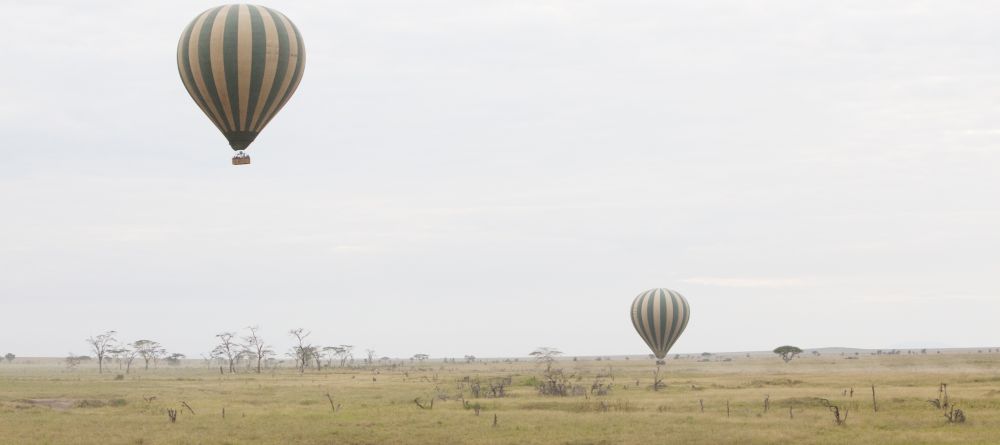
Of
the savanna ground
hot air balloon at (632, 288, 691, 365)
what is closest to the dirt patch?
the savanna ground

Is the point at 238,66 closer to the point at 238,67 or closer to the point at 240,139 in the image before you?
the point at 238,67

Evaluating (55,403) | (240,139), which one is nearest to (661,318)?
(55,403)

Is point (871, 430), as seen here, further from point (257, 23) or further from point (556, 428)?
point (257, 23)

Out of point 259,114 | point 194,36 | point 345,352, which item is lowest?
point 345,352

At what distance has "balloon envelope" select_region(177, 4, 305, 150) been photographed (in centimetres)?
3734

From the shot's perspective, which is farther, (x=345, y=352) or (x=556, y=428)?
(x=345, y=352)

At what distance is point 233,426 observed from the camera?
42.2 m

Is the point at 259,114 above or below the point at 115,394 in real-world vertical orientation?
above

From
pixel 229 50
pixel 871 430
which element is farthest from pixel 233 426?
pixel 871 430

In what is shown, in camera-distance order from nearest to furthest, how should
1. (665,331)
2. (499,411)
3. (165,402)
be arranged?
(499,411)
(165,402)
(665,331)

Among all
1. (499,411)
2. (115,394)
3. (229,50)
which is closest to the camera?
(229,50)

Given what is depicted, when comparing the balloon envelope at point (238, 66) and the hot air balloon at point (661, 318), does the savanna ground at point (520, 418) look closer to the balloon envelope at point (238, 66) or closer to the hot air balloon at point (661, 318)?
A: the balloon envelope at point (238, 66)

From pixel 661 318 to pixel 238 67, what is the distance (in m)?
48.2

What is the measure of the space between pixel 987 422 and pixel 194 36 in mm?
34427
